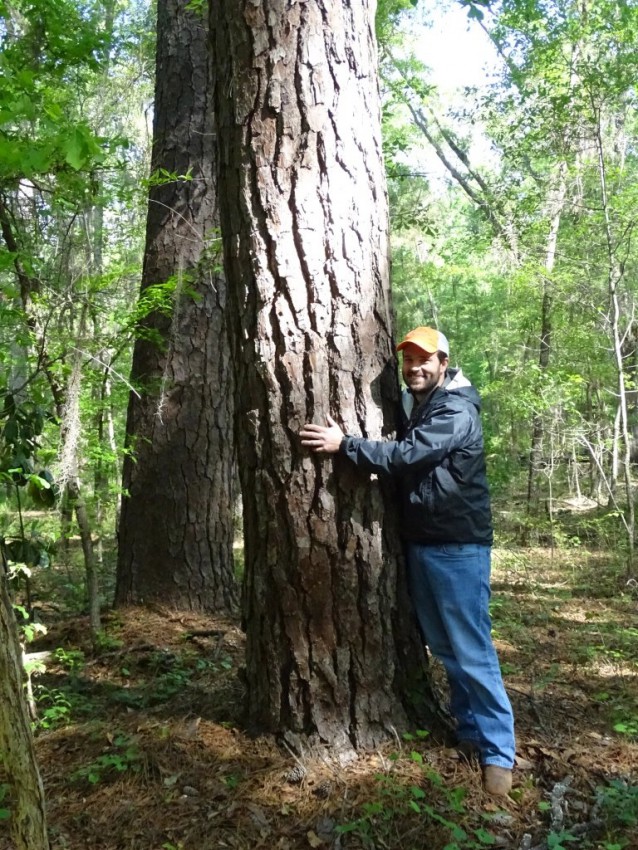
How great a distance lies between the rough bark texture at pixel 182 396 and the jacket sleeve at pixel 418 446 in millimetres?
2728

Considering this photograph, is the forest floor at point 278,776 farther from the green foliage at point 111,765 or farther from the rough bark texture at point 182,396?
the rough bark texture at point 182,396

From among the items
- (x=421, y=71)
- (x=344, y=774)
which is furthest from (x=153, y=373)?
(x=421, y=71)

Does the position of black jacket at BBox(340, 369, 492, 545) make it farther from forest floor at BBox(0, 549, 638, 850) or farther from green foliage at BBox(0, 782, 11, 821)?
green foliage at BBox(0, 782, 11, 821)

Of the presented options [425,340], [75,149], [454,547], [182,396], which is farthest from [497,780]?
[182,396]

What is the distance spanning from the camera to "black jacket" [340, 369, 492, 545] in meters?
2.95

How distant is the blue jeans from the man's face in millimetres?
756

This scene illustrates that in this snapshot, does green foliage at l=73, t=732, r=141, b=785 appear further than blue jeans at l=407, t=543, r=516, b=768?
No

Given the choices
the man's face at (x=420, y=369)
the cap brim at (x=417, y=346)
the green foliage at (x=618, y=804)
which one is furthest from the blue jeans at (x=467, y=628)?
the cap brim at (x=417, y=346)

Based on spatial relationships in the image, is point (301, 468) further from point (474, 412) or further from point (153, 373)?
point (153, 373)

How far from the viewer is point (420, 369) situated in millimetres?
3236

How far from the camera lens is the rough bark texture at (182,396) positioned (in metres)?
5.31

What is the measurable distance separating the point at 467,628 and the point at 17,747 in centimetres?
190

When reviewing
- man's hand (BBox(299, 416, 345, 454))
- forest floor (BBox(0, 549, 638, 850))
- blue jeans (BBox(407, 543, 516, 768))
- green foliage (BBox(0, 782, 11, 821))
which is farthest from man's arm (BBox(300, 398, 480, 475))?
green foliage (BBox(0, 782, 11, 821))

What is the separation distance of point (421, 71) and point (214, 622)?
16133mm
